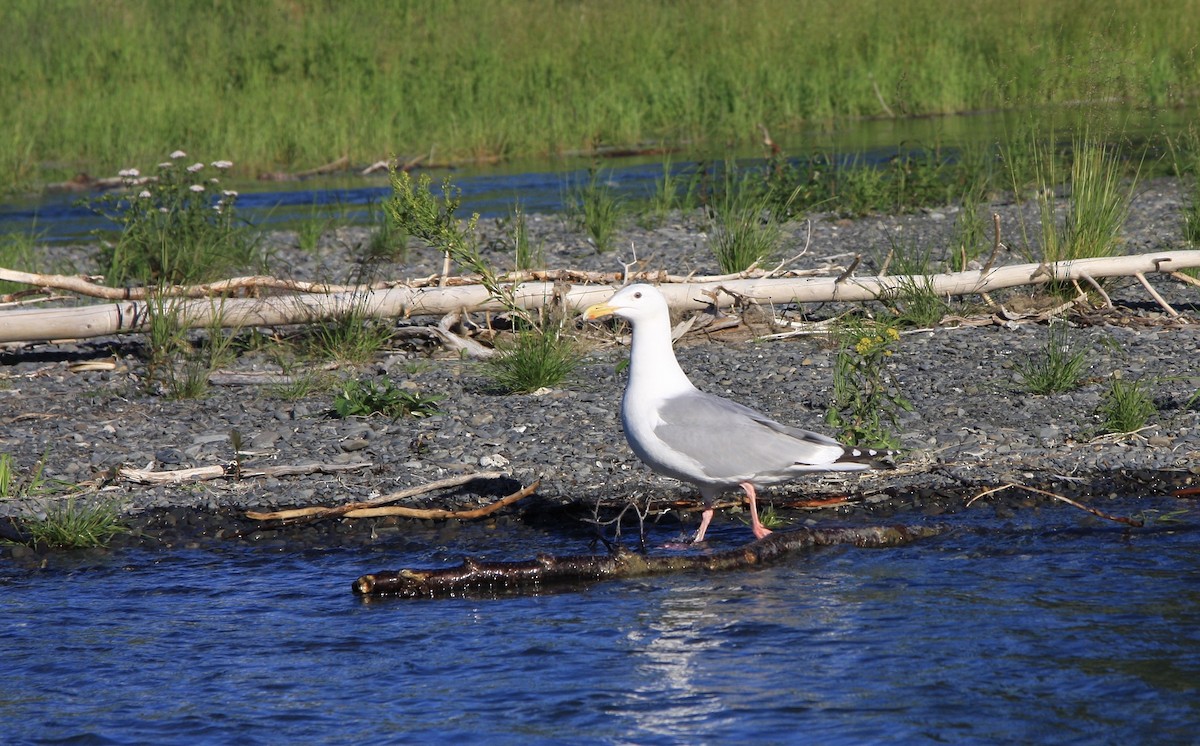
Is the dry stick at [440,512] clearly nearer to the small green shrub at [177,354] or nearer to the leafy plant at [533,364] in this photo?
the leafy plant at [533,364]

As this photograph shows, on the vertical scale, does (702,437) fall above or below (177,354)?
below

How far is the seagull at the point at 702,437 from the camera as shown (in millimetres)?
5863

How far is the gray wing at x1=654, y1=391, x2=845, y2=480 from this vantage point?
230 inches

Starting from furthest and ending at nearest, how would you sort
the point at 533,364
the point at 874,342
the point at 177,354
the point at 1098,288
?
the point at 177,354
the point at 1098,288
the point at 533,364
the point at 874,342

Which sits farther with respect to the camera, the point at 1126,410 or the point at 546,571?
the point at 1126,410

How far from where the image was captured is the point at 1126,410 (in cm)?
694

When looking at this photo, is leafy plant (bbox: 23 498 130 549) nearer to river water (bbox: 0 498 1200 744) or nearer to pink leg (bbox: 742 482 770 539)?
river water (bbox: 0 498 1200 744)

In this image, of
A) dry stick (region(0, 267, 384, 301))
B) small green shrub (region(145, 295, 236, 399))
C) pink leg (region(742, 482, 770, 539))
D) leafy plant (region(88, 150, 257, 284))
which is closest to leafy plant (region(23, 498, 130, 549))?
small green shrub (region(145, 295, 236, 399))

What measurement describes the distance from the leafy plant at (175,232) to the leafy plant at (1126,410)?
7036mm

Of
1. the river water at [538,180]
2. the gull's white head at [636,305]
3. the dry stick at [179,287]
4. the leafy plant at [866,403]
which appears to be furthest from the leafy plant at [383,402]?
the river water at [538,180]

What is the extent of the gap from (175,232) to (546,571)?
6.75 meters

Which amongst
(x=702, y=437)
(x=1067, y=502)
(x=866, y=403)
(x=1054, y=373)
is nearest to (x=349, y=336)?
(x=866, y=403)

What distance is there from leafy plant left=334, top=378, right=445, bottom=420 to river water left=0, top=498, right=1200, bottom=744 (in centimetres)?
170

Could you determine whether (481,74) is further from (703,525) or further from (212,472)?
(703,525)
